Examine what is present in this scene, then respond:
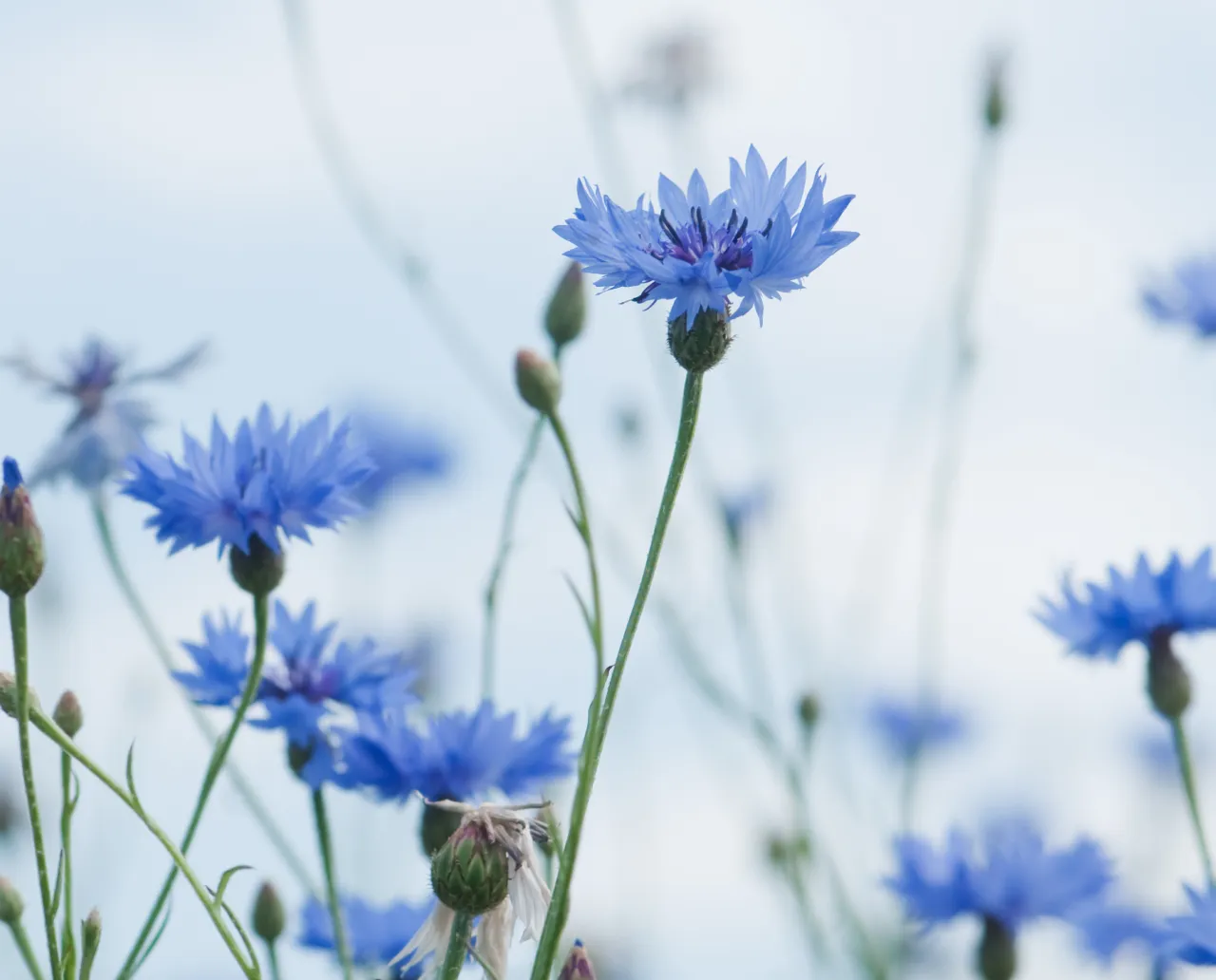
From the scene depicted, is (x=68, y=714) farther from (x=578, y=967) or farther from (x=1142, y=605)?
(x=1142, y=605)

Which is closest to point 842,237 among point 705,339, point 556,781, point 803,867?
point 705,339

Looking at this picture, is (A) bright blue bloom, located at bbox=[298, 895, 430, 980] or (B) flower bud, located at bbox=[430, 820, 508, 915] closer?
(B) flower bud, located at bbox=[430, 820, 508, 915]

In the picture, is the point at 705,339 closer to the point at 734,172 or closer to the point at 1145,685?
the point at 734,172

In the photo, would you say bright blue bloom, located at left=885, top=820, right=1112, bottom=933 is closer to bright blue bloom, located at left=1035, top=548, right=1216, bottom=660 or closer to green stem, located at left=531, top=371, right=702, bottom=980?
bright blue bloom, located at left=1035, top=548, right=1216, bottom=660

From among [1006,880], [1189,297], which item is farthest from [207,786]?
[1189,297]

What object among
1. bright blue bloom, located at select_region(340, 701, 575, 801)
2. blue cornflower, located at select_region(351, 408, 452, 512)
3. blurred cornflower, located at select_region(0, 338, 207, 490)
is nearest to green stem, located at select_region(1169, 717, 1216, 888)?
bright blue bloom, located at select_region(340, 701, 575, 801)

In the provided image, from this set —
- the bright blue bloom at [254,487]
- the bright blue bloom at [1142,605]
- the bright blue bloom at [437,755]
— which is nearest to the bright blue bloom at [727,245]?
the bright blue bloom at [254,487]
